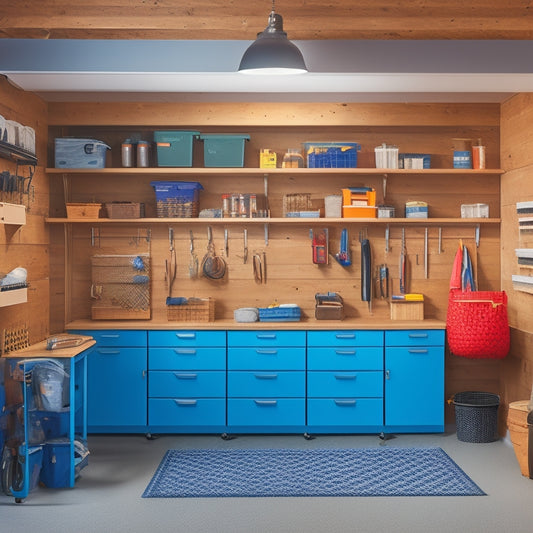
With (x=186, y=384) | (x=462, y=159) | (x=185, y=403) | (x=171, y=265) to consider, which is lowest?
(x=185, y=403)

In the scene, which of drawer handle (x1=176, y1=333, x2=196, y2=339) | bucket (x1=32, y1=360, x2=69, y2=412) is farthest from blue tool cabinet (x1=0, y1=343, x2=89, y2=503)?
drawer handle (x1=176, y1=333, x2=196, y2=339)

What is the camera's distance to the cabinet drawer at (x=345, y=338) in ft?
19.4

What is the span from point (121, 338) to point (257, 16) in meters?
2.63

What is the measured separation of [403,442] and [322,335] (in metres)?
1.00

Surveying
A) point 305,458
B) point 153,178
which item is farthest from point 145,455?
point 153,178

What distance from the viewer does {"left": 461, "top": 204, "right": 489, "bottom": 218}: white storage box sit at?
20.2ft

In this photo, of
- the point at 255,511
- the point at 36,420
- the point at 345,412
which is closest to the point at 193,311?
the point at 345,412

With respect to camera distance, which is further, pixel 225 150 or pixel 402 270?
pixel 402 270

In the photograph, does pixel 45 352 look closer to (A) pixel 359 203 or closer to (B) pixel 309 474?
(B) pixel 309 474

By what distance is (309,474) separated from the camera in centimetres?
498

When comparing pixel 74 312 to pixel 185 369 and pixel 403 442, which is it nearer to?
pixel 185 369

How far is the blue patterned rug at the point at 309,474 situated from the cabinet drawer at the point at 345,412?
375 millimetres

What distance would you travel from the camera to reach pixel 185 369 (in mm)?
5922

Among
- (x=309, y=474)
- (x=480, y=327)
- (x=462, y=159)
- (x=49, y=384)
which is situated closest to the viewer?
(x=49, y=384)
